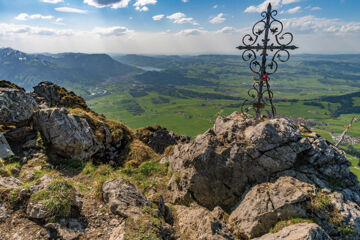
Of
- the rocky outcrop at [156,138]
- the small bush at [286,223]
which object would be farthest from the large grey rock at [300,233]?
the rocky outcrop at [156,138]

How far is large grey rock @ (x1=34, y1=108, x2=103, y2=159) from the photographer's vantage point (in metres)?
12.1

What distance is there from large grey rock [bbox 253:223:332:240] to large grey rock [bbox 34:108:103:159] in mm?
11385

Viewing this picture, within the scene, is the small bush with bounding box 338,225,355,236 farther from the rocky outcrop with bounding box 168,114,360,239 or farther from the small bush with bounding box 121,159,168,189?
the small bush with bounding box 121,159,168,189

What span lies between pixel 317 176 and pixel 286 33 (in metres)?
7.42

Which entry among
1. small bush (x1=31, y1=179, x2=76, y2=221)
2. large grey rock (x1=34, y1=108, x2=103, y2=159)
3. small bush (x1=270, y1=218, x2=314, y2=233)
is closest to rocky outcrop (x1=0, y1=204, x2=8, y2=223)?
small bush (x1=31, y1=179, x2=76, y2=221)

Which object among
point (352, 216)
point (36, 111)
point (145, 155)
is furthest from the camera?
point (145, 155)

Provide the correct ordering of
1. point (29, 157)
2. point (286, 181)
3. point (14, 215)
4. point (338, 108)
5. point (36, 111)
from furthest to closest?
point (338, 108) < point (36, 111) < point (29, 157) < point (286, 181) < point (14, 215)

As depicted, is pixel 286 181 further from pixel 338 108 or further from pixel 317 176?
pixel 338 108

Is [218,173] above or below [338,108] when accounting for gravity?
above

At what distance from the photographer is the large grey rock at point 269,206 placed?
7.27 metres

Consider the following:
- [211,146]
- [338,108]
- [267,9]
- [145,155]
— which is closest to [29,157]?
[145,155]

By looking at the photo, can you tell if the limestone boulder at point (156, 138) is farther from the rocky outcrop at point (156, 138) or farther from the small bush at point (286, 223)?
the small bush at point (286, 223)

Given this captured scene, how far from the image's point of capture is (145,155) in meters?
15.5

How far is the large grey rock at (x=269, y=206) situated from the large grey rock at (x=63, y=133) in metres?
10.2
